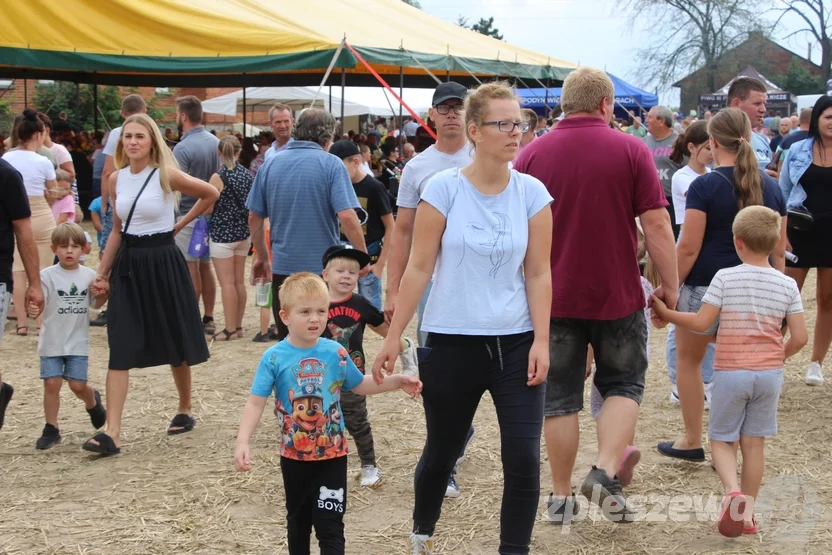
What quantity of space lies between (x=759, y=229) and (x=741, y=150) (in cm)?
69

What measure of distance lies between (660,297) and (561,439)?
79 cm

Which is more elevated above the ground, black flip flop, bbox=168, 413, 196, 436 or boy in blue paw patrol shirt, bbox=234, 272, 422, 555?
boy in blue paw patrol shirt, bbox=234, 272, 422, 555

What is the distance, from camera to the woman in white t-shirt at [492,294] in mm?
3453

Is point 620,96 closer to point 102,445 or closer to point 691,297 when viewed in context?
point 691,297

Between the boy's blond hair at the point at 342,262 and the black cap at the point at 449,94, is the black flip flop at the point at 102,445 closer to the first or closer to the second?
the boy's blond hair at the point at 342,262

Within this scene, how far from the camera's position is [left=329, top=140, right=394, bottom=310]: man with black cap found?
6656mm

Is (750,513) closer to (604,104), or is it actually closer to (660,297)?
(660,297)

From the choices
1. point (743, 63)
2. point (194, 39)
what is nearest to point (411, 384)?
point (194, 39)

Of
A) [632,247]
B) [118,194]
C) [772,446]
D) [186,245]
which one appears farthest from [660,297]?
[186,245]

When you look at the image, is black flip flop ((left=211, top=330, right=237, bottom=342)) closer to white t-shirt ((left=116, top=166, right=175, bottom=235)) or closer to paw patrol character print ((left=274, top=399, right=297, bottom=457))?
white t-shirt ((left=116, top=166, right=175, bottom=235))

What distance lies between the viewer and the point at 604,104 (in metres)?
4.09

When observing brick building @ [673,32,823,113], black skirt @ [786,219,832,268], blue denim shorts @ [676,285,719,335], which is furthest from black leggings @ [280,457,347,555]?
brick building @ [673,32,823,113]

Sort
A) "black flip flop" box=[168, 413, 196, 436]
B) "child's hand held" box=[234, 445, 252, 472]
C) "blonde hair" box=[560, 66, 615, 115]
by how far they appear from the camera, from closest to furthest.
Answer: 1. "child's hand held" box=[234, 445, 252, 472]
2. "blonde hair" box=[560, 66, 615, 115]
3. "black flip flop" box=[168, 413, 196, 436]

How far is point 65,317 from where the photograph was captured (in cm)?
553
